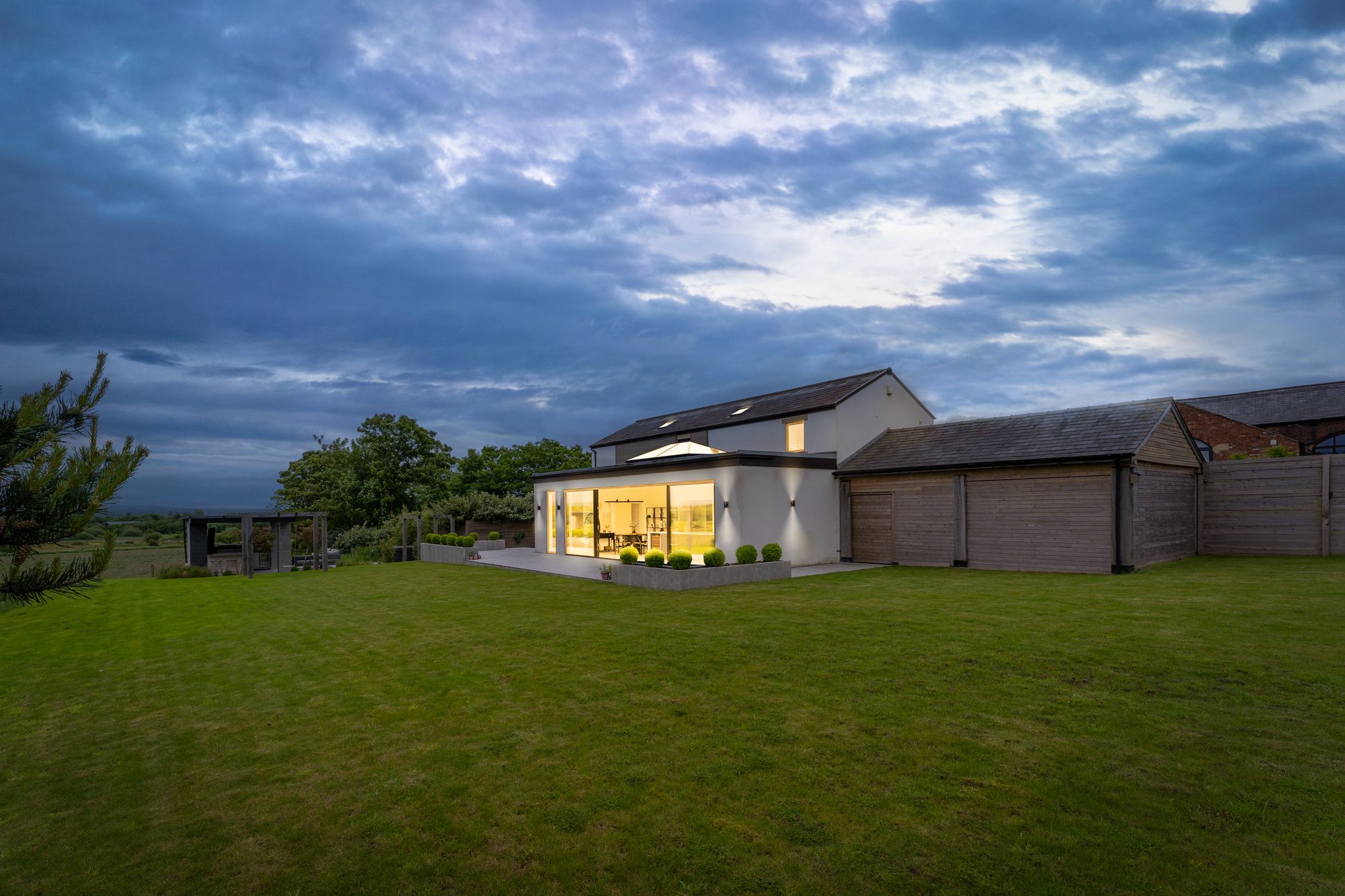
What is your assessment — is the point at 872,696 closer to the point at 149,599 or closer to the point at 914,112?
the point at 914,112

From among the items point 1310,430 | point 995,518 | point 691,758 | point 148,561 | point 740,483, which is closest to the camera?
point 691,758

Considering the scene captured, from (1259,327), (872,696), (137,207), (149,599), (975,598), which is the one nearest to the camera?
(872,696)

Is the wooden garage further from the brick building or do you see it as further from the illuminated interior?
the brick building

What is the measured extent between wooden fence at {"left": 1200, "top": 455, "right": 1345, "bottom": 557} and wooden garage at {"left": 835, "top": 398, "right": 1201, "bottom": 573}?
58cm

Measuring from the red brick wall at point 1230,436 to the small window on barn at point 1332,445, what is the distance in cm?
82

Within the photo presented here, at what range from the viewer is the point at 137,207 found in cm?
1283

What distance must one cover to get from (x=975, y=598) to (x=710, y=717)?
819 cm

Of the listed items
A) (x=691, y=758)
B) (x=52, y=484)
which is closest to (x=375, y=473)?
(x=691, y=758)

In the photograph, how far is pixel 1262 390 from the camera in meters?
33.5

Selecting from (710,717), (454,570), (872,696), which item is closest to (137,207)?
(454,570)

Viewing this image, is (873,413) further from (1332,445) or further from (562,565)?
(1332,445)

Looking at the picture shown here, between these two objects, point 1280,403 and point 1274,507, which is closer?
point 1274,507

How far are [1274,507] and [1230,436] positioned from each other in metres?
17.8

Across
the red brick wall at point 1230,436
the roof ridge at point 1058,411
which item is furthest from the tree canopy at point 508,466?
the red brick wall at point 1230,436
